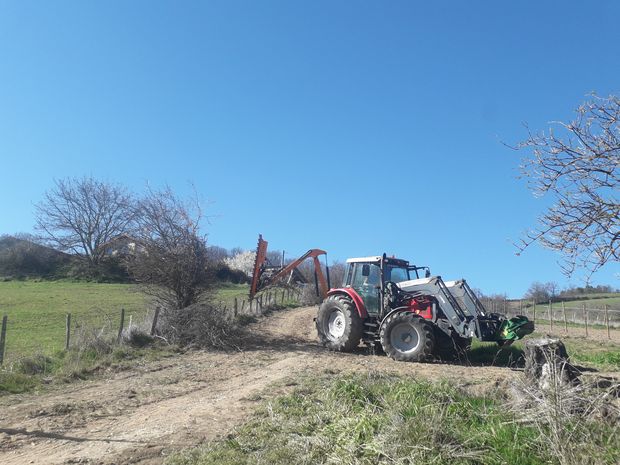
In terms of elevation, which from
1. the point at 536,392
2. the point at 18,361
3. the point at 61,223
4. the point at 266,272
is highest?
the point at 61,223

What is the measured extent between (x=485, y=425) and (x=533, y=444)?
2.29 ft

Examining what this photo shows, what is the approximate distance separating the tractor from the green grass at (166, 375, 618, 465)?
4731 mm

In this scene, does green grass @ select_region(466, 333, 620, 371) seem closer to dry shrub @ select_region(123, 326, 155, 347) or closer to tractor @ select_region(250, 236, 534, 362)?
tractor @ select_region(250, 236, 534, 362)

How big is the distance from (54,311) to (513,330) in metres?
19.9

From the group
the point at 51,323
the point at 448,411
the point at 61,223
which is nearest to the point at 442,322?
the point at 448,411

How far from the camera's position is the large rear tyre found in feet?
43.3

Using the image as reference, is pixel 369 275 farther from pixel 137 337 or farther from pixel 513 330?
pixel 137 337

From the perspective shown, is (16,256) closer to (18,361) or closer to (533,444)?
(18,361)

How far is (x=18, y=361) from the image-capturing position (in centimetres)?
1025

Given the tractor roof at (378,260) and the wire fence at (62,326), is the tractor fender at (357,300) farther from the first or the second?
the wire fence at (62,326)

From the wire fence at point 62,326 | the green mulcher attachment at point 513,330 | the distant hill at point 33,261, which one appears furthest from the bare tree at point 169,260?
the distant hill at point 33,261

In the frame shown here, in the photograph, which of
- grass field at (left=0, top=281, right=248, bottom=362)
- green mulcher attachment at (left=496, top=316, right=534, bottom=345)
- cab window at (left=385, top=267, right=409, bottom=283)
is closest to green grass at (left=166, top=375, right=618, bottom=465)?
green mulcher attachment at (left=496, top=316, right=534, bottom=345)

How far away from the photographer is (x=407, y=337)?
466 inches

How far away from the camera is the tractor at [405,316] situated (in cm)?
1127
